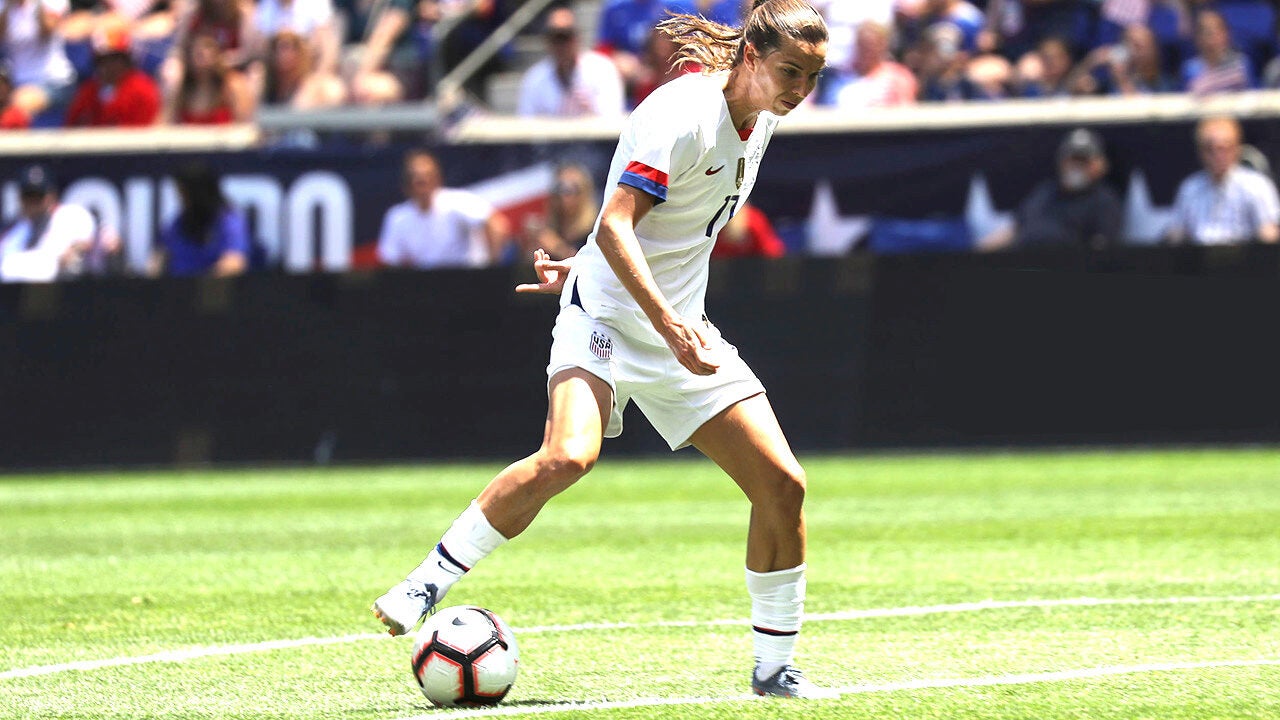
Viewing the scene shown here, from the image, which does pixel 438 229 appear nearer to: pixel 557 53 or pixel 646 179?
pixel 557 53

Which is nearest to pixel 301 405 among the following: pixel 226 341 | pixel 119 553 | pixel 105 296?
pixel 226 341

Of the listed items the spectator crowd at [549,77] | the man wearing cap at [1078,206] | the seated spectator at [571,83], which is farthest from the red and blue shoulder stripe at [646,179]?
the seated spectator at [571,83]

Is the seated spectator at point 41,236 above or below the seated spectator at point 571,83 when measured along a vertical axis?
below

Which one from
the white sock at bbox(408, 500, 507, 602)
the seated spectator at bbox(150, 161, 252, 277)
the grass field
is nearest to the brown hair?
the white sock at bbox(408, 500, 507, 602)

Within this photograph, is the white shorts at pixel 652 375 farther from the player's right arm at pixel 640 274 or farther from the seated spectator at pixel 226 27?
the seated spectator at pixel 226 27

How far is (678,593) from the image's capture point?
26.5 ft

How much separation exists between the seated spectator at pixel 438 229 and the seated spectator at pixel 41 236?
2.70 m

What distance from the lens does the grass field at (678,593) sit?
5666mm

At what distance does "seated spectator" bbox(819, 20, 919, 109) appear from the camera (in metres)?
16.4

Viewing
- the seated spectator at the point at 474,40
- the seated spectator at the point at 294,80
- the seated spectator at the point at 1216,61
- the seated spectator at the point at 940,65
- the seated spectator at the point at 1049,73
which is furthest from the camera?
the seated spectator at the point at 474,40

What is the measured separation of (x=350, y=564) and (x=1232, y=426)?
7.59 m

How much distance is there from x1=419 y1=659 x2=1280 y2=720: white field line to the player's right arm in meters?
0.98

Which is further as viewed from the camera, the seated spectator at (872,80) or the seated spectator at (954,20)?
the seated spectator at (954,20)

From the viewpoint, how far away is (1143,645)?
21.0ft
